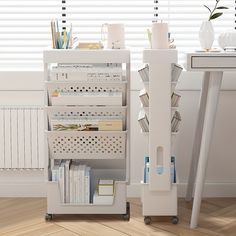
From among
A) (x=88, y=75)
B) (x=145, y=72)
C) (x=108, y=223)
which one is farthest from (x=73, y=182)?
(x=145, y=72)

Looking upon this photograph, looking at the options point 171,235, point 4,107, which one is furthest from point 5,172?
point 171,235

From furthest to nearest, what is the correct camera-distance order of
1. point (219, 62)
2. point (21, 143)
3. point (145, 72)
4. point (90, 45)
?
point (21, 143) < point (90, 45) < point (145, 72) < point (219, 62)

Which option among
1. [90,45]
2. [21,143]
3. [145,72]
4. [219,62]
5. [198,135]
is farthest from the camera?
[21,143]

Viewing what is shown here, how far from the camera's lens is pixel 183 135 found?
377 centimetres

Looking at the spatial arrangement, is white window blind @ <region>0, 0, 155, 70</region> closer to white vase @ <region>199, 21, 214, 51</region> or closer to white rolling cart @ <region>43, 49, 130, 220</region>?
white rolling cart @ <region>43, 49, 130, 220</region>

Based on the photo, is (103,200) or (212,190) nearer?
(103,200)

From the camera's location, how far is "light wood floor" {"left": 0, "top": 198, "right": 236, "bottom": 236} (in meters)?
3.15

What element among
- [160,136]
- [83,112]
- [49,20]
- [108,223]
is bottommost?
[108,223]

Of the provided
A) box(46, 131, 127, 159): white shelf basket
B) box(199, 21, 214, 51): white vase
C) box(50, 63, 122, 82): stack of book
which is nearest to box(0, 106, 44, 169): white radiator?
box(46, 131, 127, 159): white shelf basket

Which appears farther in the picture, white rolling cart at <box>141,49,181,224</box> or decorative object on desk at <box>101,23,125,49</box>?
decorative object on desk at <box>101,23,125,49</box>

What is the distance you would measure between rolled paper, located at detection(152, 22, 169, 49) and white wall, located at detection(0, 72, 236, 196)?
1.59ft

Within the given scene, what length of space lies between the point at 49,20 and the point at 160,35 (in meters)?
0.83

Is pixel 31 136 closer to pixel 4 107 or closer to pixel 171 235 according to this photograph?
pixel 4 107

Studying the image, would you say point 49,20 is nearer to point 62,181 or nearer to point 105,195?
point 62,181
